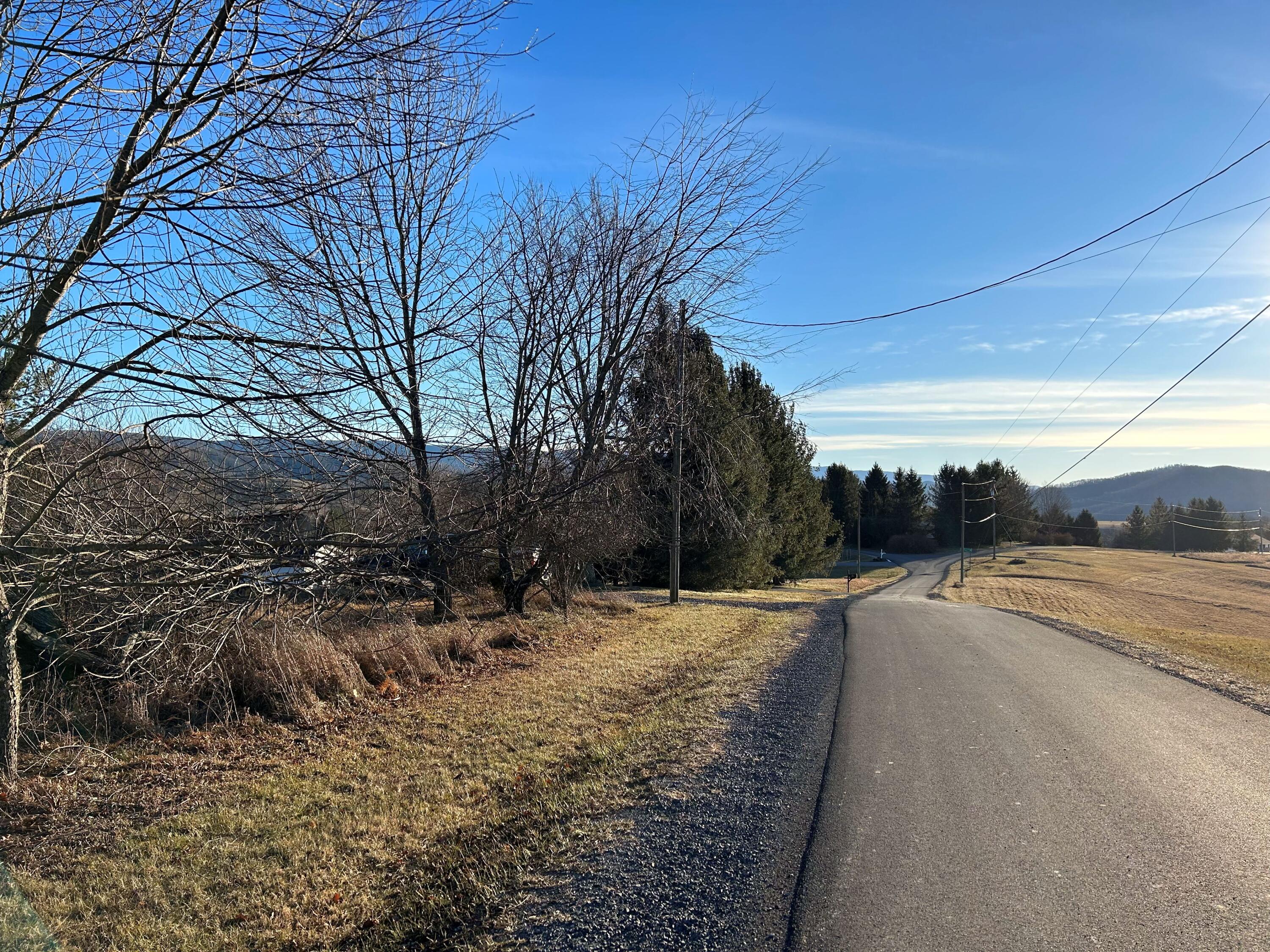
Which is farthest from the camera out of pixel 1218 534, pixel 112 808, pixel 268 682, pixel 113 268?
pixel 1218 534

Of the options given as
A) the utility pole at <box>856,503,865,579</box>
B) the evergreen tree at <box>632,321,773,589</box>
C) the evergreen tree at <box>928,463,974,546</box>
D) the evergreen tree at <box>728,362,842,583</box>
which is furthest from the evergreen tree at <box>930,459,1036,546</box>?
the evergreen tree at <box>632,321,773,589</box>

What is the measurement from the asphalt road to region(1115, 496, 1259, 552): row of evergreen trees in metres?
103

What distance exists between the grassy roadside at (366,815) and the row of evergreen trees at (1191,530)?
10544cm

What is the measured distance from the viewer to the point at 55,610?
696cm

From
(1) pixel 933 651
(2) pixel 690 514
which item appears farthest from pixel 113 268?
(2) pixel 690 514

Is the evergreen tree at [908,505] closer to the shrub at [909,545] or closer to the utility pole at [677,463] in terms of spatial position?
the shrub at [909,545]

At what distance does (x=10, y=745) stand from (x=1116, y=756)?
847 centimetres

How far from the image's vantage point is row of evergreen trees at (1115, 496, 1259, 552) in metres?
96.6

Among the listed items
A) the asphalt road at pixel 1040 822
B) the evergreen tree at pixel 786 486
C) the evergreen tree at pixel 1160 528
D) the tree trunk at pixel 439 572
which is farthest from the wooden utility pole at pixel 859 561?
the tree trunk at pixel 439 572

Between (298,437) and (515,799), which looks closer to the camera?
(298,437)

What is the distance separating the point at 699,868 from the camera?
405cm

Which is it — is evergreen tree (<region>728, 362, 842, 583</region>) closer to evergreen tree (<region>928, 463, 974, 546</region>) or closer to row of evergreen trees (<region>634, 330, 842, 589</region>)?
row of evergreen trees (<region>634, 330, 842, 589</region>)

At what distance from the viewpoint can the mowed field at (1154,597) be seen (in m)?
13.1

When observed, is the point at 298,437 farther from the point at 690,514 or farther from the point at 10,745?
the point at 690,514
